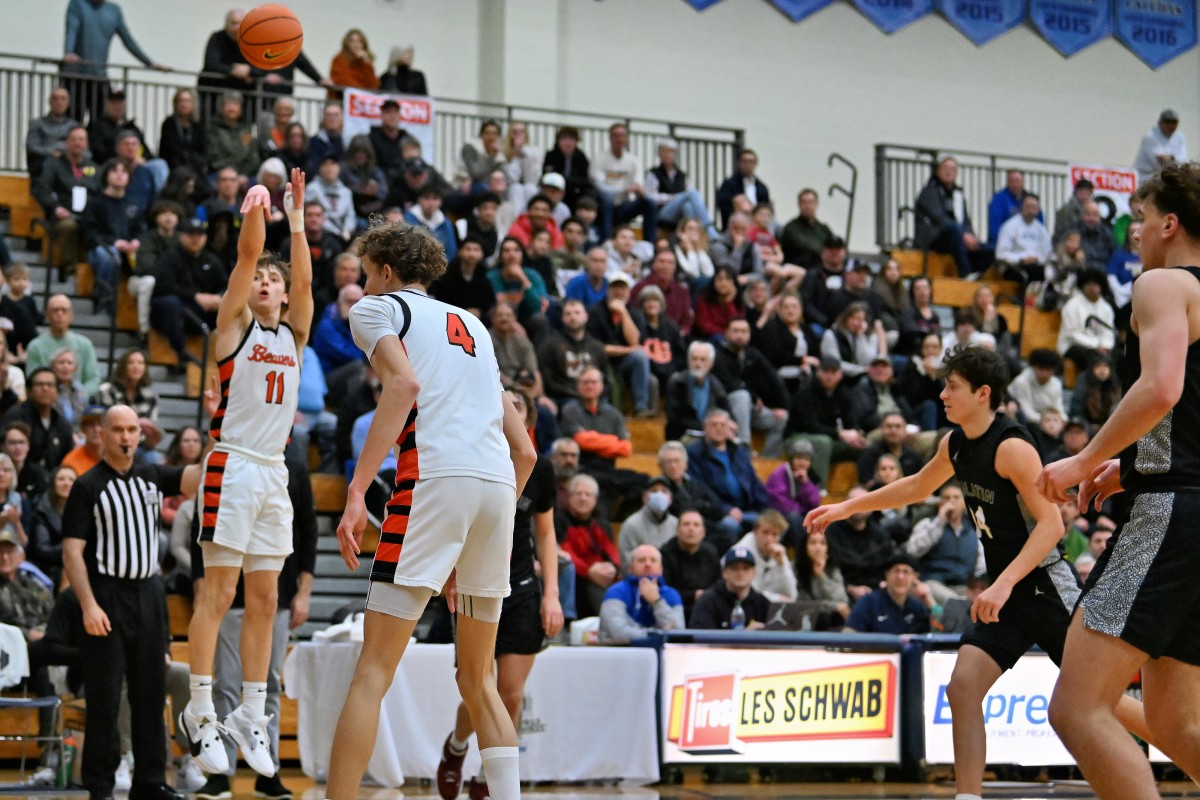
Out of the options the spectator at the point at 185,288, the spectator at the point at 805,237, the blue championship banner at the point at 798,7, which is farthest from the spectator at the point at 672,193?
the spectator at the point at 185,288

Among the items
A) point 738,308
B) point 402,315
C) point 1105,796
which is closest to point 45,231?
point 738,308

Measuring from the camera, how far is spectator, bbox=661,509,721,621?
12.2 metres

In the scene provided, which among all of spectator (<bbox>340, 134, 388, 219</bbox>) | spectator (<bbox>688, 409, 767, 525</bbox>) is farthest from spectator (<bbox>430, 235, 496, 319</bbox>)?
spectator (<bbox>688, 409, 767, 525</bbox>)

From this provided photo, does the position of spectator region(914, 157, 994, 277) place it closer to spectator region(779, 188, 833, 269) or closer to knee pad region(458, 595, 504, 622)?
spectator region(779, 188, 833, 269)

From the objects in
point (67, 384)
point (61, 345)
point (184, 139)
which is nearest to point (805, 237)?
point (184, 139)

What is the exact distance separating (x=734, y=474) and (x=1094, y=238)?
912 cm

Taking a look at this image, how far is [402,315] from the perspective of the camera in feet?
18.0

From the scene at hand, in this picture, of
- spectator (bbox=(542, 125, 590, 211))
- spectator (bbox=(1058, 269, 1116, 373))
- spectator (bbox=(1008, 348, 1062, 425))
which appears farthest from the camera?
spectator (bbox=(542, 125, 590, 211))

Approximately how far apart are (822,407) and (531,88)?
7783 mm

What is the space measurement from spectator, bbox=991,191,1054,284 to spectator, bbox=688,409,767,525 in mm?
7694

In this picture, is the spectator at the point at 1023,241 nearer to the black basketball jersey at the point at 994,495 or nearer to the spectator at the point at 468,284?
the spectator at the point at 468,284

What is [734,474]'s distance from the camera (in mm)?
14383

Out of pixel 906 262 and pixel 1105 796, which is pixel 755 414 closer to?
pixel 906 262

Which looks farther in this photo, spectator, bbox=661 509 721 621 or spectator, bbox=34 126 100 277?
spectator, bbox=34 126 100 277
